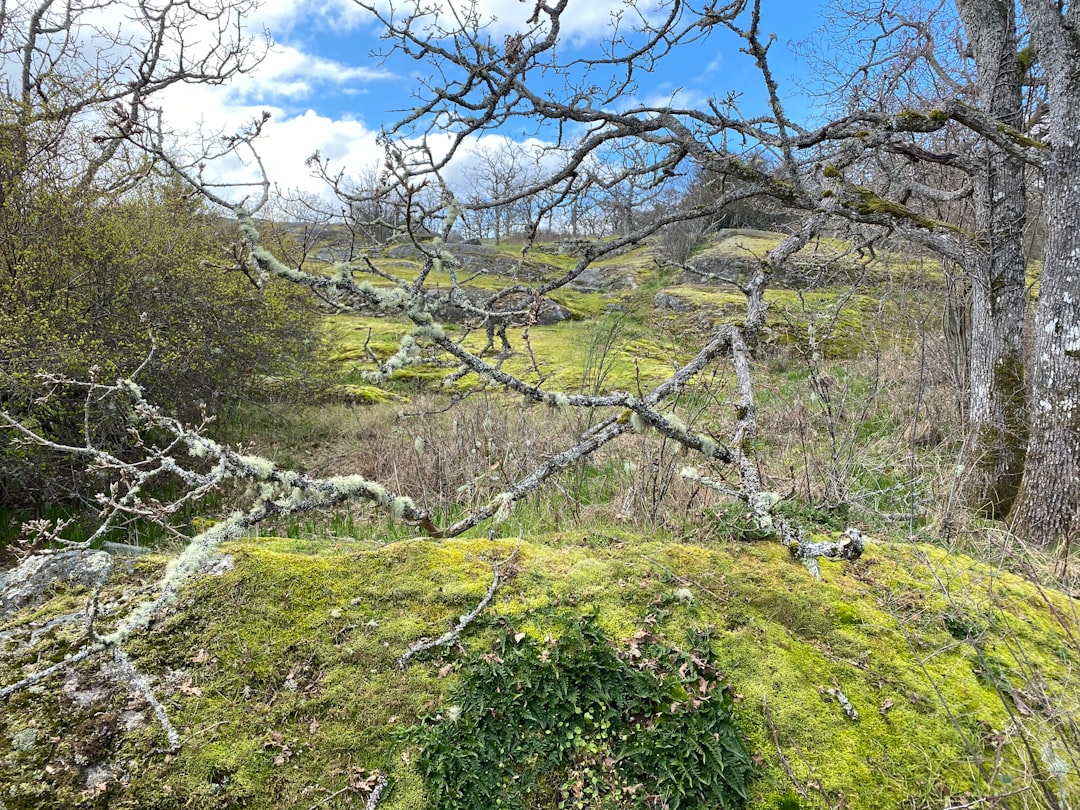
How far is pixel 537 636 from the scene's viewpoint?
6.26 ft

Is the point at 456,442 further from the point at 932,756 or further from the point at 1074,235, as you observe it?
the point at 1074,235

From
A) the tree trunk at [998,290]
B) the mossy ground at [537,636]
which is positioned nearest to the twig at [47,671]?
the mossy ground at [537,636]

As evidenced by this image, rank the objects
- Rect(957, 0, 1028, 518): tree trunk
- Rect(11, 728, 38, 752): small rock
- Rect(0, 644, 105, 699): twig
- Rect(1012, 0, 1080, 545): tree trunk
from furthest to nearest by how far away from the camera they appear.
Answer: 1. Rect(957, 0, 1028, 518): tree trunk
2. Rect(1012, 0, 1080, 545): tree trunk
3. Rect(0, 644, 105, 699): twig
4. Rect(11, 728, 38, 752): small rock

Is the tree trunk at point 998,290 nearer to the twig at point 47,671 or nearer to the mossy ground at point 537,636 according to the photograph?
the mossy ground at point 537,636

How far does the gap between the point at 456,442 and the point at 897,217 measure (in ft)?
14.9

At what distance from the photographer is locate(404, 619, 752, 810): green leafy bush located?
1538 mm

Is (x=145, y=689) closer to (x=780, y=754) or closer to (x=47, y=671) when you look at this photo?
(x=47, y=671)

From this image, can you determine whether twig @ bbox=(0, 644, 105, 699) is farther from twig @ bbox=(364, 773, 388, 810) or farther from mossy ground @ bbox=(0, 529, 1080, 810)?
twig @ bbox=(364, 773, 388, 810)

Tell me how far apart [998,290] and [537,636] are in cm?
593

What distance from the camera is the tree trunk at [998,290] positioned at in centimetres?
535

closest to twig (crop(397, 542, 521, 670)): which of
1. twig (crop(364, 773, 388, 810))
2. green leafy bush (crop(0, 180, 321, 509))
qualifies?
twig (crop(364, 773, 388, 810))

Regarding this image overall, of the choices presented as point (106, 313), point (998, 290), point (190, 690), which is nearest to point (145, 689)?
point (190, 690)

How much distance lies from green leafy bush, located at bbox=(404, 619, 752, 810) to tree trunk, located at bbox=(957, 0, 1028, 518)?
500 cm

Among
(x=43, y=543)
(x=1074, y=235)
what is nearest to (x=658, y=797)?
(x=1074, y=235)
